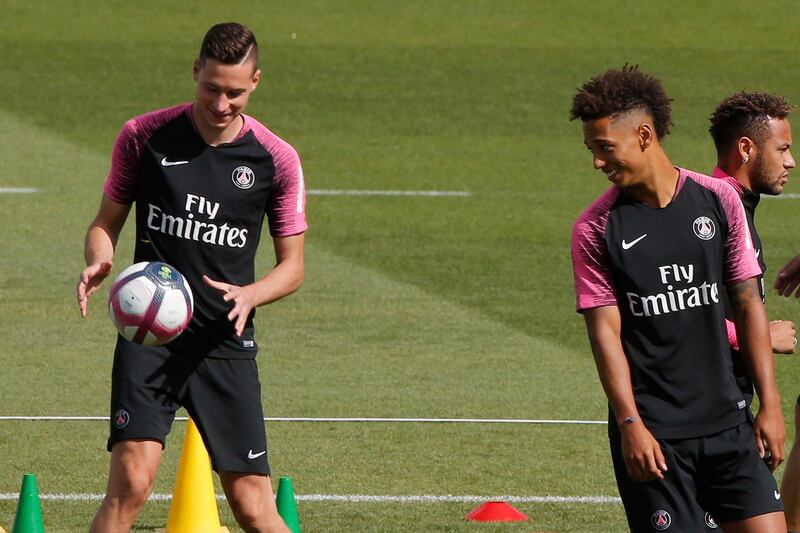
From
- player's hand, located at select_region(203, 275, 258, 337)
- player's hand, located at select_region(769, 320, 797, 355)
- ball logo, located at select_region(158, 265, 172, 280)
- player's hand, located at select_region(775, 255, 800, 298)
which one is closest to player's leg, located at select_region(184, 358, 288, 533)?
player's hand, located at select_region(203, 275, 258, 337)

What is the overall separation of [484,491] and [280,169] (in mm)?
2757

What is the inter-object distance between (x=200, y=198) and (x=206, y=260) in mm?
241

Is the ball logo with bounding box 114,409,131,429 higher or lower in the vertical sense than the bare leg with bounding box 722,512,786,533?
higher

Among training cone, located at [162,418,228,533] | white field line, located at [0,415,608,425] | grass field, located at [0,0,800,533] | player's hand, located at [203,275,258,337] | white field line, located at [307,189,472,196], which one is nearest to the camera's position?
player's hand, located at [203,275,258,337]

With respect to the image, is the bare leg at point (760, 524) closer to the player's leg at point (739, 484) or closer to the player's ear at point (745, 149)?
the player's leg at point (739, 484)

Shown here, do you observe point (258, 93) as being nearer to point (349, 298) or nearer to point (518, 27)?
point (518, 27)

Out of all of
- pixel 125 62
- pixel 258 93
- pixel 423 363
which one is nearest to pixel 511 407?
pixel 423 363

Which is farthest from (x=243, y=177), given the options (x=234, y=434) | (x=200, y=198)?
(x=234, y=434)

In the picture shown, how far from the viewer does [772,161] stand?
680cm

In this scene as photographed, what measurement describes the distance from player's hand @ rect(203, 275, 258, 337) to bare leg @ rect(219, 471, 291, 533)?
1.91 feet

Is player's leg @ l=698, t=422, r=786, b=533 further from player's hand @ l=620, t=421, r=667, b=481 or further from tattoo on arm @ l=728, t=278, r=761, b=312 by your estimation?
tattoo on arm @ l=728, t=278, r=761, b=312

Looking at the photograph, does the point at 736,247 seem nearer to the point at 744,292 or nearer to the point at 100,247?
the point at 744,292

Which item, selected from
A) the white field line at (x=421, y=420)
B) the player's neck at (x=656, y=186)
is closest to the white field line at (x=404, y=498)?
the white field line at (x=421, y=420)

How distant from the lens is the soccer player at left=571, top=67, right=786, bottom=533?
18.8 ft
